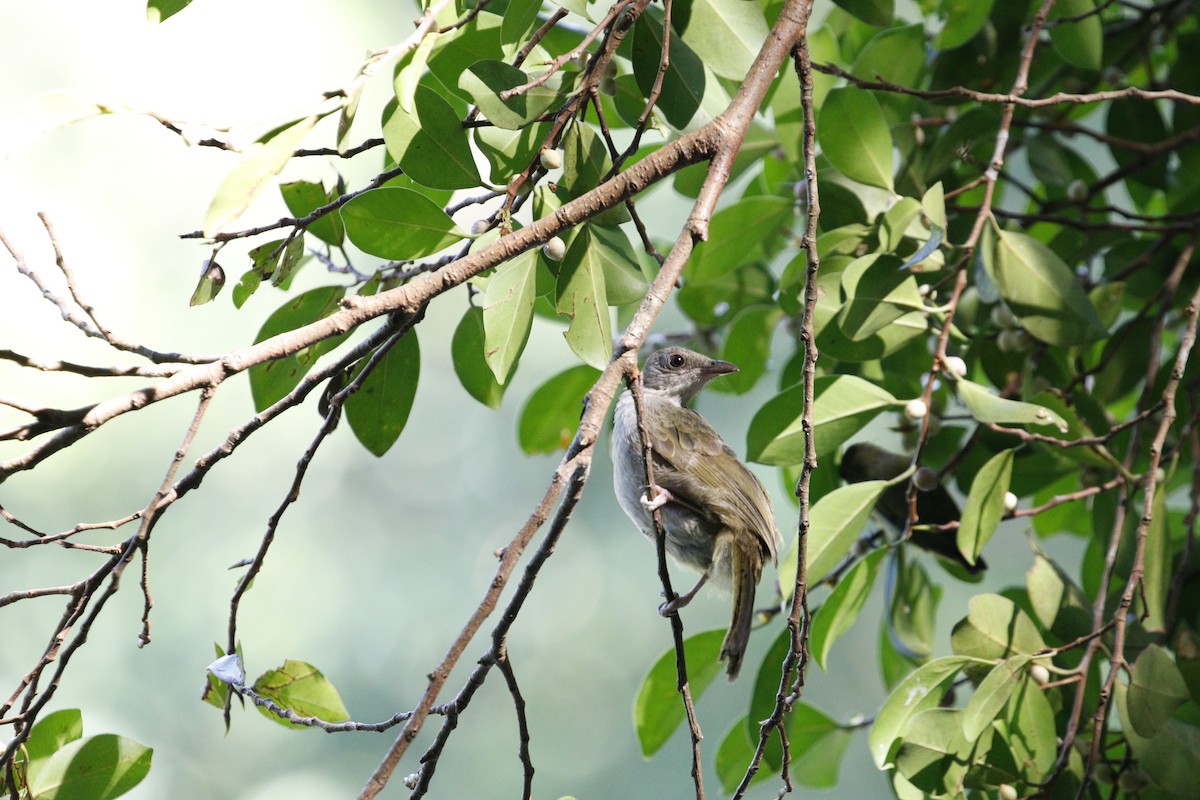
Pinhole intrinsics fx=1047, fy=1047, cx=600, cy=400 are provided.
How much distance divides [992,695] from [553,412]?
129cm

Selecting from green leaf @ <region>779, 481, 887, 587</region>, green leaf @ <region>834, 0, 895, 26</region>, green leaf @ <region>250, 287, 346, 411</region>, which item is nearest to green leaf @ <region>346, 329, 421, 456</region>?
green leaf @ <region>250, 287, 346, 411</region>

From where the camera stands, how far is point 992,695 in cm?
174

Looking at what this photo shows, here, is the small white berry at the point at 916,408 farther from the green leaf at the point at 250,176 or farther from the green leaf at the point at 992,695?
the green leaf at the point at 250,176

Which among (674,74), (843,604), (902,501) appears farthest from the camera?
(902,501)

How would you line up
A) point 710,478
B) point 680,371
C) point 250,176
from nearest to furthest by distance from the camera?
1. point 250,176
2. point 710,478
3. point 680,371

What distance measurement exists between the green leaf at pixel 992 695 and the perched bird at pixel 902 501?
0.41 metres

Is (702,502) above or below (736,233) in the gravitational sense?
below

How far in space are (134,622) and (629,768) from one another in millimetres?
3333

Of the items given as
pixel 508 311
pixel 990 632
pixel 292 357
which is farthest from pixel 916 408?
pixel 292 357

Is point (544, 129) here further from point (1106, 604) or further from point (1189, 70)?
point (1189, 70)

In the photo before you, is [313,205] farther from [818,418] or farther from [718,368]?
[718,368]

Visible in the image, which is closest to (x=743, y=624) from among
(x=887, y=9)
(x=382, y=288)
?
(x=382, y=288)

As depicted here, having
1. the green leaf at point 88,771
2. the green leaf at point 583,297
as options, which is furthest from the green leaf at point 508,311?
the green leaf at point 88,771

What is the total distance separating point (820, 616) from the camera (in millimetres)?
2021
